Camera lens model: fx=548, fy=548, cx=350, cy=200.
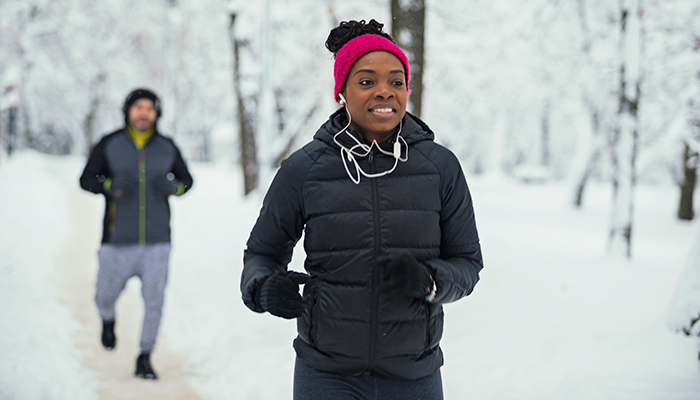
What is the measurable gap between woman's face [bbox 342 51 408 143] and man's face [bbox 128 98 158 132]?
9.82 ft

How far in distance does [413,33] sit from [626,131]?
3.85 m

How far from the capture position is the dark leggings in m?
1.97

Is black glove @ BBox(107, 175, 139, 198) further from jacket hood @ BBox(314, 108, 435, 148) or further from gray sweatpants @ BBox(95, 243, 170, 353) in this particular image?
jacket hood @ BBox(314, 108, 435, 148)

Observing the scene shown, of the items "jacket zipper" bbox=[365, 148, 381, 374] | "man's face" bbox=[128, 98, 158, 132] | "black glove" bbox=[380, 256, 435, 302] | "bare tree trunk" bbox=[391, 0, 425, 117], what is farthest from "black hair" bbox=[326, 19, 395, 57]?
"bare tree trunk" bbox=[391, 0, 425, 117]

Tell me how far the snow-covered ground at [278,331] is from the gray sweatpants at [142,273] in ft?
1.49

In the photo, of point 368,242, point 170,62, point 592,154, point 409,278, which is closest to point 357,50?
point 368,242

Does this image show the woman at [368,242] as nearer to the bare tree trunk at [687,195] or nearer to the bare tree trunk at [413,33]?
the bare tree trunk at [413,33]

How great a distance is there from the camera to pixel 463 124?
31.4m

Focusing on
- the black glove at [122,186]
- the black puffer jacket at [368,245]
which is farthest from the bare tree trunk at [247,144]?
the black puffer jacket at [368,245]

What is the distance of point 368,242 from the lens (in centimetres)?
196

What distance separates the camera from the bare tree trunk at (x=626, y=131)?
8172 mm

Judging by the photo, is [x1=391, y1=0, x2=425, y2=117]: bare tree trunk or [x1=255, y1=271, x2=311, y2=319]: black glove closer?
[x1=255, y1=271, x2=311, y2=319]: black glove

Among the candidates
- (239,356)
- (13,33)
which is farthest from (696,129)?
(13,33)

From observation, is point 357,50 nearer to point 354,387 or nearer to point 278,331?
point 354,387
